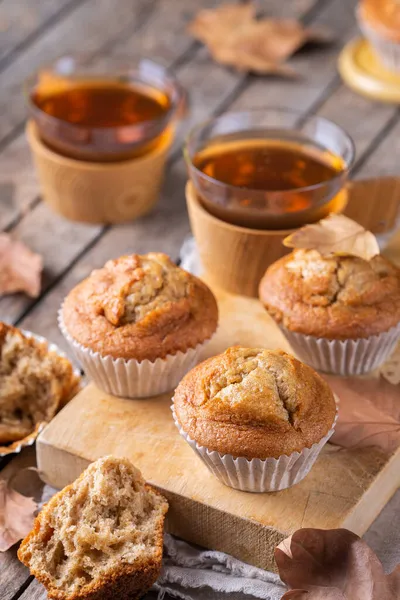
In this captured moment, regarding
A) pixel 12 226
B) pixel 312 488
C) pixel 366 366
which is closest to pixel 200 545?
pixel 312 488

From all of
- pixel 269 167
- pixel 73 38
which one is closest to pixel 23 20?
pixel 73 38

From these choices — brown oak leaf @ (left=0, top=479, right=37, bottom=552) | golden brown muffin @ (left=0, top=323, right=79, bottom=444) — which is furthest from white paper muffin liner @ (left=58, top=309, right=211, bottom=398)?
brown oak leaf @ (left=0, top=479, right=37, bottom=552)

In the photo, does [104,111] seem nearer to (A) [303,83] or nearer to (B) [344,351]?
(A) [303,83]

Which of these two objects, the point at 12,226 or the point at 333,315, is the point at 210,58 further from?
the point at 333,315

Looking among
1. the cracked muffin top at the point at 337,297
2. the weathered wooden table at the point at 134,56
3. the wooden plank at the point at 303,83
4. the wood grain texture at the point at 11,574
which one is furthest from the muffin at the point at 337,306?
the wooden plank at the point at 303,83

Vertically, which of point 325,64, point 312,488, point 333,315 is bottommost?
point 325,64

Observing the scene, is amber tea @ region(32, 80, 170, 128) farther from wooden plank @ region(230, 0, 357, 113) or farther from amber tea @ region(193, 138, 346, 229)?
wooden plank @ region(230, 0, 357, 113)

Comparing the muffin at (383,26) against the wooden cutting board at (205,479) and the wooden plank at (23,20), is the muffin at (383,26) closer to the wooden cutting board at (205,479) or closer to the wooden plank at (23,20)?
the wooden plank at (23,20)
